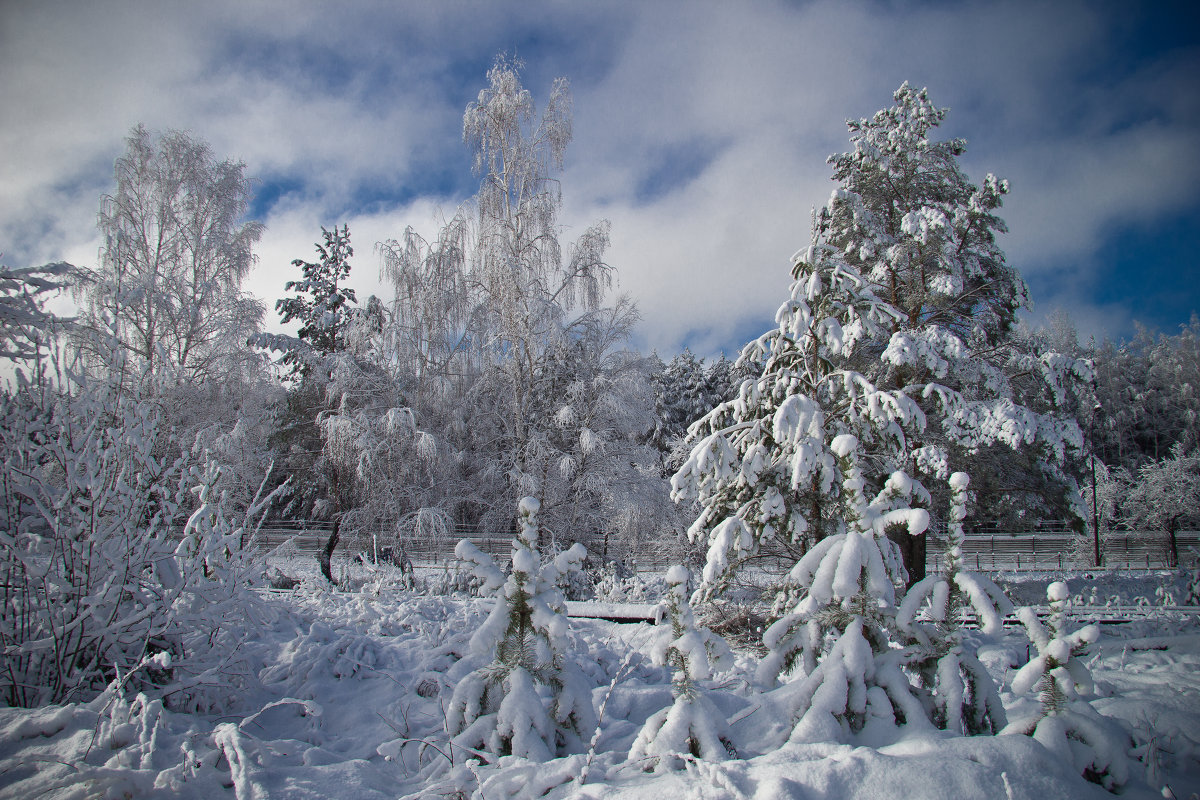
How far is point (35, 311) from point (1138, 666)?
31.4 ft

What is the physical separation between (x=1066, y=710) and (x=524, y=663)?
240 centimetres

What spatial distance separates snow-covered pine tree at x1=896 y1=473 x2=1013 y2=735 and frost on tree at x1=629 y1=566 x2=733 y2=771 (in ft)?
3.35

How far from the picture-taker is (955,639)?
278cm

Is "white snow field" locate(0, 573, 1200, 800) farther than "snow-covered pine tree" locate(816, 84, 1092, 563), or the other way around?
"snow-covered pine tree" locate(816, 84, 1092, 563)

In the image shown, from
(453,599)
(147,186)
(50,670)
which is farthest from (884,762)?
(147,186)

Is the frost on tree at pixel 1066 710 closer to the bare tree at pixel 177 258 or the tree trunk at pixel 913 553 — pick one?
the tree trunk at pixel 913 553

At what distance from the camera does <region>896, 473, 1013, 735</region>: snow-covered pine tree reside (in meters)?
2.68

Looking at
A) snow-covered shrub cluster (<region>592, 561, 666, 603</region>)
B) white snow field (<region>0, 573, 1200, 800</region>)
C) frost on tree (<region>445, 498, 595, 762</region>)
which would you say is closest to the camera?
white snow field (<region>0, 573, 1200, 800</region>)

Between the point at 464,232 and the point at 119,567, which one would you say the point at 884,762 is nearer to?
the point at 119,567

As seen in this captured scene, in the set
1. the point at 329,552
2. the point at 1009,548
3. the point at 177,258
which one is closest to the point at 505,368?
the point at 329,552

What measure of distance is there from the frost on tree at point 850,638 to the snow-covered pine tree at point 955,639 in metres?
0.12

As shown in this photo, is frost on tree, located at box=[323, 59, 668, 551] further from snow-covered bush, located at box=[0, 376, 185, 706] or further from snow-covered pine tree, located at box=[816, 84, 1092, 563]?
snow-covered bush, located at box=[0, 376, 185, 706]

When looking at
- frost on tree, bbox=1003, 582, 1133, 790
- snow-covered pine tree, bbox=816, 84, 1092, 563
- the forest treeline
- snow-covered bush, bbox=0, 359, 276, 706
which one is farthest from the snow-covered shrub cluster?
frost on tree, bbox=1003, 582, 1133, 790

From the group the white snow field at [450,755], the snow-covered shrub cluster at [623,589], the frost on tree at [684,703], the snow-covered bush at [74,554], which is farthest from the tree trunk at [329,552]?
the frost on tree at [684,703]
